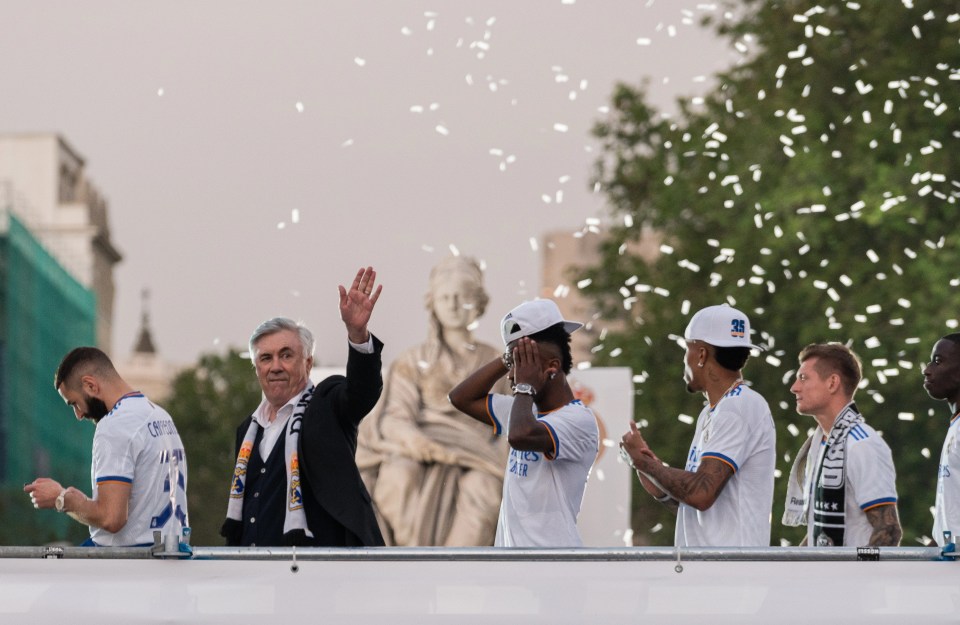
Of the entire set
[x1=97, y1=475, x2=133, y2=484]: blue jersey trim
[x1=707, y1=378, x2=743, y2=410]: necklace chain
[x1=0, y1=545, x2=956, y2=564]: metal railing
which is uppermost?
[x1=707, y1=378, x2=743, y2=410]: necklace chain

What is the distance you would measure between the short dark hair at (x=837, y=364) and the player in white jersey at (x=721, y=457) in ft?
2.25

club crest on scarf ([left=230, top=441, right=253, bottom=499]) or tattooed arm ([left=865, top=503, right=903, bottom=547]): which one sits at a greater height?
club crest on scarf ([left=230, top=441, right=253, bottom=499])

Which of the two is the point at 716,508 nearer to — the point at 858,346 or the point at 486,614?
the point at 486,614

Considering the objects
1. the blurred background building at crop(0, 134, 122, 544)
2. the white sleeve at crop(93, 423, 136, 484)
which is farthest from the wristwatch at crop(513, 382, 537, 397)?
the blurred background building at crop(0, 134, 122, 544)

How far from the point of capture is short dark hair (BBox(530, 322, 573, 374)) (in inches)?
240

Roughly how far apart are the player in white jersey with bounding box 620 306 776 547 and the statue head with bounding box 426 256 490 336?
22.9ft

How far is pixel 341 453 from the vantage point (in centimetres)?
632

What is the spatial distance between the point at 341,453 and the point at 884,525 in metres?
1.97

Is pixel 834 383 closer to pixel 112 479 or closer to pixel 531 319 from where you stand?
pixel 531 319

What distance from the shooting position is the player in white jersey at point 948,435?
6543mm

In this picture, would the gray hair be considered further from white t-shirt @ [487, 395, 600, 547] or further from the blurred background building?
the blurred background building

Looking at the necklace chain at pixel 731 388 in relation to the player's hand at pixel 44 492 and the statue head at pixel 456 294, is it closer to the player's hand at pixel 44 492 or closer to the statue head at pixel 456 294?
the player's hand at pixel 44 492

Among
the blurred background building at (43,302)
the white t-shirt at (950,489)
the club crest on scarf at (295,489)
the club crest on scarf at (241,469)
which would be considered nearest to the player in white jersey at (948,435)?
the white t-shirt at (950,489)

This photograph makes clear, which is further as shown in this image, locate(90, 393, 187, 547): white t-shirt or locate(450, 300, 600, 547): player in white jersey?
locate(90, 393, 187, 547): white t-shirt
